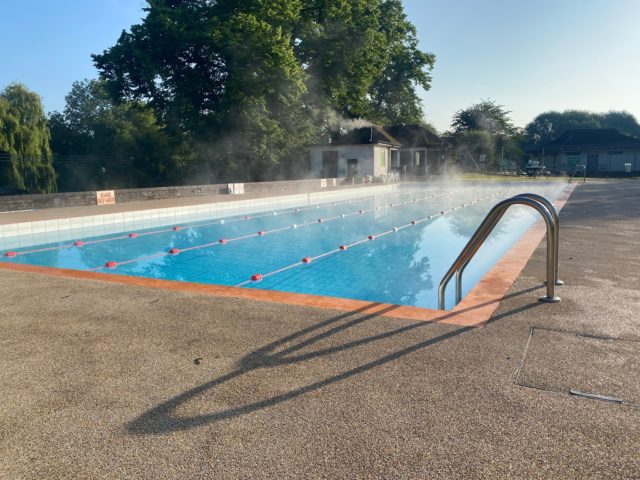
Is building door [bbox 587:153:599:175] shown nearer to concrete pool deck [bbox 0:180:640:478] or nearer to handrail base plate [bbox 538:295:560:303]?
handrail base plate [bbox 538:295:560:303]

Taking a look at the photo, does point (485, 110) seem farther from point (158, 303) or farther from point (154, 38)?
point (158, 303)

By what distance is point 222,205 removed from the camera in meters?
16.6

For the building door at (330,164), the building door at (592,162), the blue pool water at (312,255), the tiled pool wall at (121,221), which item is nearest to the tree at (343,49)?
the building door at (330,164)

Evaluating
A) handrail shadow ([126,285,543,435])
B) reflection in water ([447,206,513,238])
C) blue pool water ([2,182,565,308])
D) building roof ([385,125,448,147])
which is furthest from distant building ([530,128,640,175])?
handrail shadow ([126,285,543,435])

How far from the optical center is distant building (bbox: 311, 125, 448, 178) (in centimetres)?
3409

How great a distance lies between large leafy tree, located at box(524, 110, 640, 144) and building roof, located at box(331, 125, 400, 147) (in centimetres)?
4688

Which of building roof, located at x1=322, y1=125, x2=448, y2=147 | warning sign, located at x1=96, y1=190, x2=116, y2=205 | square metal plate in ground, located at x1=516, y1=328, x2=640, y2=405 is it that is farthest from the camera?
building roof, located at x1=322, y1=125, x2=448, y2=147

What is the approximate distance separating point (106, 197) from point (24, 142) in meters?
10.7

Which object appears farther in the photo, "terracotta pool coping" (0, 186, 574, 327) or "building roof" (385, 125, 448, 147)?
"building roof" (385, 125, 448, 147)

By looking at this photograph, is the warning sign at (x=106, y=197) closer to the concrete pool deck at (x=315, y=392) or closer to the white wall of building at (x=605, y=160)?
the concrete pool deck at (x=315, y=392)

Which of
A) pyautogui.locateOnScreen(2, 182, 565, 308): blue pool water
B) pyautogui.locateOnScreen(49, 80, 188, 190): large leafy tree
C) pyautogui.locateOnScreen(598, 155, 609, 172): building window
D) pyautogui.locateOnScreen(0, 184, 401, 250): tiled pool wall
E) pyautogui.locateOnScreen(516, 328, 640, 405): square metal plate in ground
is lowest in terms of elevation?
pyautogui.locateOnScreen(2, 182, 565, 308): blue pool water

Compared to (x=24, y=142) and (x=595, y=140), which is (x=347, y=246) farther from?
(x=595, y=140)

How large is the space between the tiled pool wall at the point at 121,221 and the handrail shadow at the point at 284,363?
925 cm

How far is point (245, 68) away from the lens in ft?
74.8
